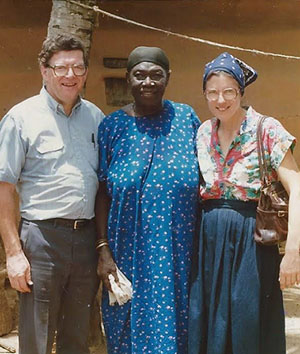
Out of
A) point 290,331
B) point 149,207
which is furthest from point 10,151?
point 290,331

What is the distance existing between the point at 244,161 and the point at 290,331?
2650mm

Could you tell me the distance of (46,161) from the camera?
2967mm

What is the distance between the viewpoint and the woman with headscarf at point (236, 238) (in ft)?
9.51

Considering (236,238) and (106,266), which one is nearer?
(236,238)

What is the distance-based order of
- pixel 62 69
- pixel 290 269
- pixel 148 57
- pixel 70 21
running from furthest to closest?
pixel 70 21 < pixel 148 57 < pixel 62 69 < pixel 290 269

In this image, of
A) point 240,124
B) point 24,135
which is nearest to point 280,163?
point 240,124

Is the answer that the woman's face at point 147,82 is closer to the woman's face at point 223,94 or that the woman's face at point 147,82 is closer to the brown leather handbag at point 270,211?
the woman's face at point 223,94

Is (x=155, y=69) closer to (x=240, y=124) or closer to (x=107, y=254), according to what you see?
(x=240, y=124)

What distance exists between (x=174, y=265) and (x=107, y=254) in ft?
1.12

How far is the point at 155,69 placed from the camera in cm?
306

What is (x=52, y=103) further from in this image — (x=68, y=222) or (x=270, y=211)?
(x=270, y=211)

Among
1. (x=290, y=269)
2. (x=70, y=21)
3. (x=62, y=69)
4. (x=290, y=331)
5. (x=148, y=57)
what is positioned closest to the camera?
(x=290, y=269)

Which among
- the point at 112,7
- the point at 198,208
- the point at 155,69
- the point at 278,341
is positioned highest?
the point at 112,7

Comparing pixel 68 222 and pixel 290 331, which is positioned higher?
pixel 68 222
